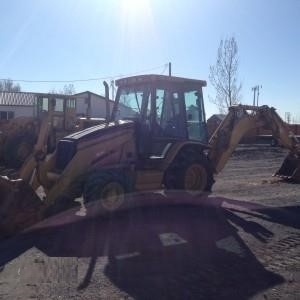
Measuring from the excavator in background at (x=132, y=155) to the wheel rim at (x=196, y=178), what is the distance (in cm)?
2

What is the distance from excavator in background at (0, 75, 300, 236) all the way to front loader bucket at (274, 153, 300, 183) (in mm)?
2284

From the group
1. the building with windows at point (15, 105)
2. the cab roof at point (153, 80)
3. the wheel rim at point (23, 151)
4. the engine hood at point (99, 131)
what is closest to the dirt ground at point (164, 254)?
the engine hood at point (99, 131)

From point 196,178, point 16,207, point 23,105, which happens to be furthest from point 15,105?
point 16,207

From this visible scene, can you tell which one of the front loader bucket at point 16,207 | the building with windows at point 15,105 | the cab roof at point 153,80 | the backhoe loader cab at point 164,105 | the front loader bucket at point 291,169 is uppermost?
the building with windows at point 15,105

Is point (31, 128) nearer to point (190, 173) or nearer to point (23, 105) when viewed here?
point (190, 173)

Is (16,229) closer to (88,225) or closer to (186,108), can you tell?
(88,225)

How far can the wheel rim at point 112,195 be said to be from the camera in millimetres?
8875

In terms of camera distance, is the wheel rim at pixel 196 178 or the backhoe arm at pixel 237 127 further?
the backhoe arm at pixel 237 127

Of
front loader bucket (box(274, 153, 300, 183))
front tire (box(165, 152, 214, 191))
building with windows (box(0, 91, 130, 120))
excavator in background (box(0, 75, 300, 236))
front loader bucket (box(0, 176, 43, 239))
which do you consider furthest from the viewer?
building with windows (box(0, 91, 130, 120))

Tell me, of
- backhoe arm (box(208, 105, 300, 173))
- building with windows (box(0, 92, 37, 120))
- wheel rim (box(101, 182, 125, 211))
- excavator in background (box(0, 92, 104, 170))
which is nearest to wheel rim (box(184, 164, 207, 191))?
backhoe arm (box(208, 105, 300, 173))

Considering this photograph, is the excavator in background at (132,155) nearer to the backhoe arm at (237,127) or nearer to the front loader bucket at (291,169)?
the backhoe arm at (237,127)

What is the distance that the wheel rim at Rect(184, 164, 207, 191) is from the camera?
1083 cm

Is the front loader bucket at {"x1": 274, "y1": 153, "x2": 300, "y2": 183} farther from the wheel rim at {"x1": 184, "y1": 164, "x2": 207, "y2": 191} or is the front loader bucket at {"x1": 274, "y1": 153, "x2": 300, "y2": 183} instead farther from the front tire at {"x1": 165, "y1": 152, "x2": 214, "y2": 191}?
the wheel rim at {"x1": 184, "y1": 164, "x2": 207, "y2": 191}

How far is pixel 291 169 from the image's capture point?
14312 mm
